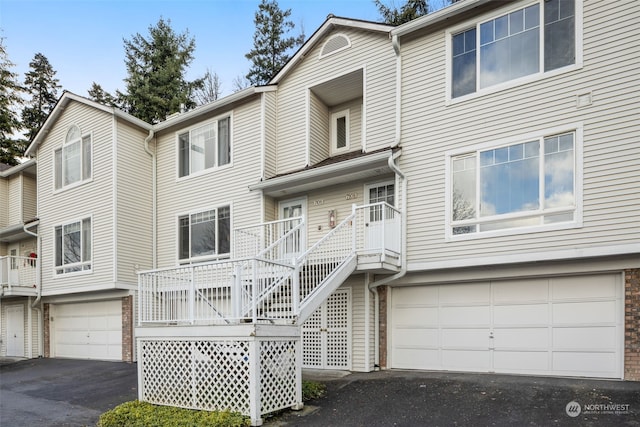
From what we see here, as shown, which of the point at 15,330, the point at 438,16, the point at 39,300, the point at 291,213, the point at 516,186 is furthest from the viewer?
the point at 15,330

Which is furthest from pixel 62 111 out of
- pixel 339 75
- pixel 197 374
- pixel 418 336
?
pixel 418 336

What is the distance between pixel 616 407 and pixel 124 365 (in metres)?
12.3

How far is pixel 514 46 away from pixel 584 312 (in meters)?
5.29

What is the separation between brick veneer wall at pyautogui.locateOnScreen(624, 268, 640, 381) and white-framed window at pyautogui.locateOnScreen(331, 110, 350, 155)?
7.46 metres

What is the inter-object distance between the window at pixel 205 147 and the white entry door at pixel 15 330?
972 centimetres

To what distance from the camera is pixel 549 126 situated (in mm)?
8125

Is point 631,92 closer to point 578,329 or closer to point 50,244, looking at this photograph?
point 578,329

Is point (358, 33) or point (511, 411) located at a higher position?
point (358, 33)

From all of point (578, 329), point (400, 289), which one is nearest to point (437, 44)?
point (400, 289)

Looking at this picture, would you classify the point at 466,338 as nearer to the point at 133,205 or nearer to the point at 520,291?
the point at 520,291

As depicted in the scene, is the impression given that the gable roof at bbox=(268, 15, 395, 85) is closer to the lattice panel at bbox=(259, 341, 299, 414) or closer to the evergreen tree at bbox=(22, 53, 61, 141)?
the lattice panel at bbox=(259, 341, 299, 414)

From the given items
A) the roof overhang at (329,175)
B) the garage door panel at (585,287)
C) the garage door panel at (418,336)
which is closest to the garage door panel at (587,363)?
the garage door panel at (585,287)

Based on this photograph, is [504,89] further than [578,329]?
Yes

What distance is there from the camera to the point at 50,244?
15.7 metres
